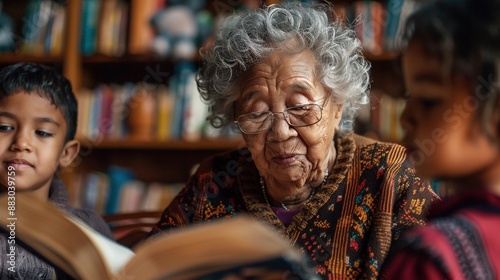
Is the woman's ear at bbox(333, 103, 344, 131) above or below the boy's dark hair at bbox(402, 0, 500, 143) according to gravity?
below

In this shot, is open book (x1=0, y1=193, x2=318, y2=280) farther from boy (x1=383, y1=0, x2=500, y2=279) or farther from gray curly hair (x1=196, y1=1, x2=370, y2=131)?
gray curly hair (x1=196, y1=1, x2=370, y2=131)

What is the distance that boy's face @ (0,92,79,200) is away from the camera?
1452 mm

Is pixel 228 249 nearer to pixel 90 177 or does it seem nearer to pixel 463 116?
pixel 463 116

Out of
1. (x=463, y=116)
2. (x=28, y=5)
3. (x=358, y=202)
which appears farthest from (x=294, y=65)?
(x=28, y=5)

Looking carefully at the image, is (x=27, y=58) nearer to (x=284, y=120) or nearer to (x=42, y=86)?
(x=42, y=86)

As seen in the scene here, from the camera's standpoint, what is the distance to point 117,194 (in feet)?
9.48

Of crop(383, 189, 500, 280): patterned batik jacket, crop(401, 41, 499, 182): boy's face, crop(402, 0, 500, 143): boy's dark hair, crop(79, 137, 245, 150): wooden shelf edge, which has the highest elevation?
crop(402, 0, 500, 143): boy's dark hair

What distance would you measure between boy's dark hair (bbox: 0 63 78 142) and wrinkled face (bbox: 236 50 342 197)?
0.48 metres

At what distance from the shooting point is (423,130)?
73 cm

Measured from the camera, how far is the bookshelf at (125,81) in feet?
9.25

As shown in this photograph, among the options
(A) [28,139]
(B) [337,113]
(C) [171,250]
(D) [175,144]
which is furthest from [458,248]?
(D) [175,144]

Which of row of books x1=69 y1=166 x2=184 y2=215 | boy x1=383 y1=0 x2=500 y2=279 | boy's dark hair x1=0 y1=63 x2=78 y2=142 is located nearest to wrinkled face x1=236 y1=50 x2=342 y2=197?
boy's dark hair x1=0 y1=63 x2=78 y2=142

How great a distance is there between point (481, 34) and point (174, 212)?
98 centimetres

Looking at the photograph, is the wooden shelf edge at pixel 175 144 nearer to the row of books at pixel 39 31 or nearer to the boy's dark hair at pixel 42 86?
the row of books at pixel 39 31
